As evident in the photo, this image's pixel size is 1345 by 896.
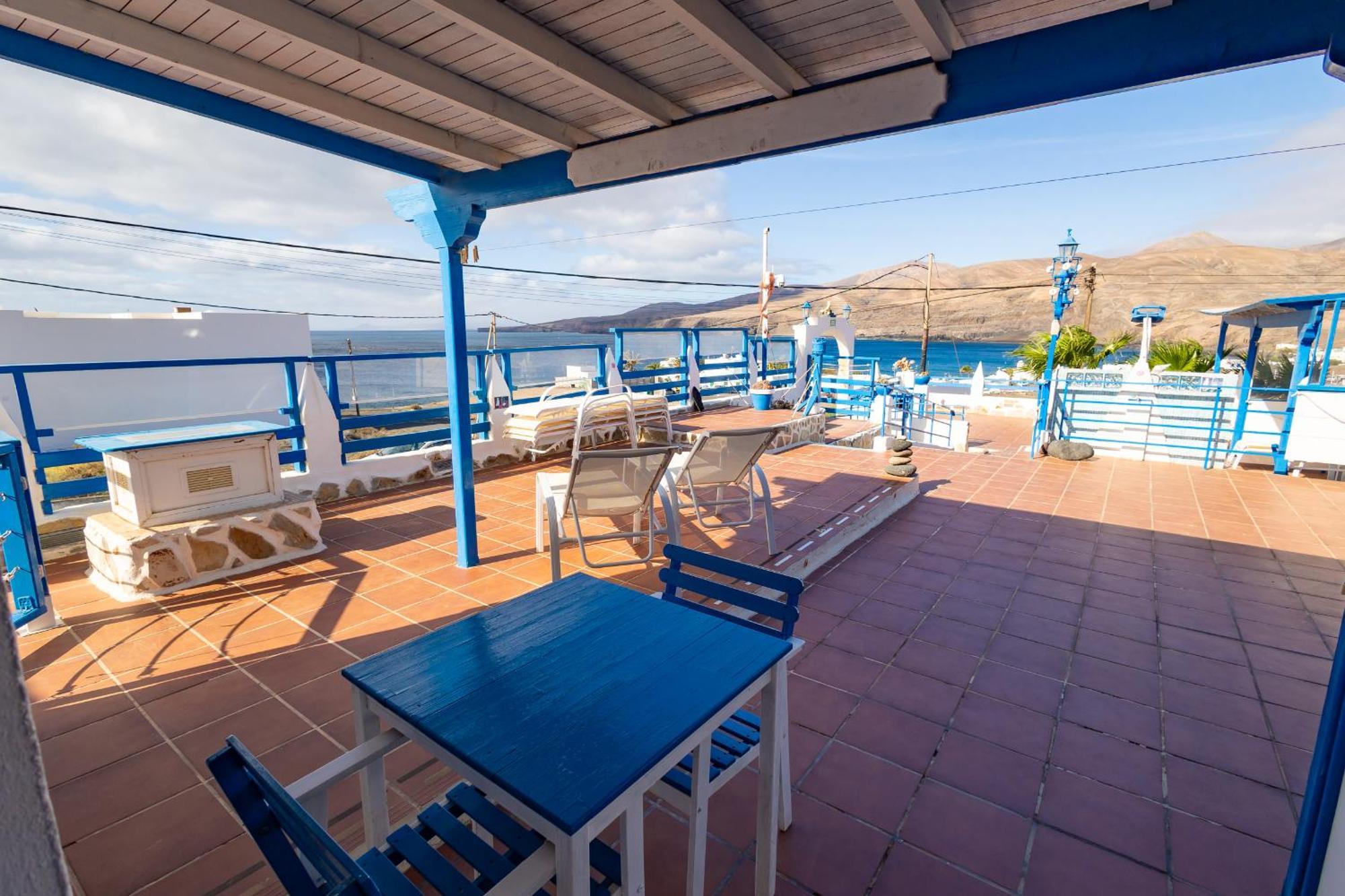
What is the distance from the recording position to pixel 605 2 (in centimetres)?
185

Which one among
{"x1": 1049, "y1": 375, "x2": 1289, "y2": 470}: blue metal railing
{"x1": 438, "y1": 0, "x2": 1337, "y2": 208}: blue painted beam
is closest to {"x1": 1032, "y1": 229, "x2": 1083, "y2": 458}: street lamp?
{"x1": 1049, "y1": 375, "x2": 1289, "y2": 470}: blue metal railing

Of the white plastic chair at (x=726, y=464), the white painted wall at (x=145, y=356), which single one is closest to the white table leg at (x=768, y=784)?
the white plastic chair at (x=726, y=464)

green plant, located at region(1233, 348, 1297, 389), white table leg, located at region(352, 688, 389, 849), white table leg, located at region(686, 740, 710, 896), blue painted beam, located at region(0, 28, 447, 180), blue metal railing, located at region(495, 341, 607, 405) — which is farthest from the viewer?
A: green plant, located at region(1233, 348, 1297, 389)

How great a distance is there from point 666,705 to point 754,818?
3.33 feet

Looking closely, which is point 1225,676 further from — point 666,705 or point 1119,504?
point 1119,504

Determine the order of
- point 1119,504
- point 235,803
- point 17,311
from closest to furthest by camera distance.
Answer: point 235,803
point 1119,504
point 17,311

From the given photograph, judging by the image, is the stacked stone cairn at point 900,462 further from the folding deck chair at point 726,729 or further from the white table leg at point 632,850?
the white table leg at point 632,850

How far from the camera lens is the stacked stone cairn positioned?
5.79 meters

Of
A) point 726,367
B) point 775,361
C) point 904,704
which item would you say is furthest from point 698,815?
point 775,361

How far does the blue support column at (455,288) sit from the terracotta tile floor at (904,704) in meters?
0.51

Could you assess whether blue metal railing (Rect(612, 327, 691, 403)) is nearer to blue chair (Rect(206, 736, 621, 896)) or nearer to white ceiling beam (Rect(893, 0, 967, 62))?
white ceiling beam (Rect(893, 0, 967, 62))

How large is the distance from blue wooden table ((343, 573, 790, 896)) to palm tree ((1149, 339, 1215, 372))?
13412 mm

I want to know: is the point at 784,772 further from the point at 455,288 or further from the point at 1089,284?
the point at 1089,284

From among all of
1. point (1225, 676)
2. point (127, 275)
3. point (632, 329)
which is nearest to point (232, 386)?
point (632, 329)
